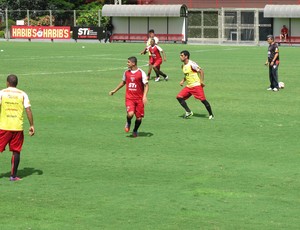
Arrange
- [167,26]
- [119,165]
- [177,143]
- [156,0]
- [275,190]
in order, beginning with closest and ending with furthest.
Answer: [275,190], [119,165], [177,143], [167,26], [156,0]

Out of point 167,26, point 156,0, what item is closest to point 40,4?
point 156,0

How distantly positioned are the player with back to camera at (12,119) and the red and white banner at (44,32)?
6815 cm

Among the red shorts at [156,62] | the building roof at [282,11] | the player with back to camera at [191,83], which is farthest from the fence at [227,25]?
the player with back to camera at [191,83]

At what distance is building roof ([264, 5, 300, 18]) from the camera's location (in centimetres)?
7175

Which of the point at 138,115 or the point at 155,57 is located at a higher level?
the point at 155,57

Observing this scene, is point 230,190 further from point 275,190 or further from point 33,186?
point 33,186

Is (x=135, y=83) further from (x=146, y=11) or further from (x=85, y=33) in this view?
(x=85, y=33)

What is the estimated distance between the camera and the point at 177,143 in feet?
61.2

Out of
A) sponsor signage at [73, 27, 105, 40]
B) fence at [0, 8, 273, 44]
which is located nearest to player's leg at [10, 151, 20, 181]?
fence at [0, 8, 273, 44]

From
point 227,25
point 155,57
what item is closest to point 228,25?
point 227,25

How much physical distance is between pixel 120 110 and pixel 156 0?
206ft

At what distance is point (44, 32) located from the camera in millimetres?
82250

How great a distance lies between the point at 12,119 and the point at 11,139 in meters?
0.34

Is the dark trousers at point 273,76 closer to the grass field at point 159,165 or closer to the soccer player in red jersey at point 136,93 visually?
the grass field at point 159,165
